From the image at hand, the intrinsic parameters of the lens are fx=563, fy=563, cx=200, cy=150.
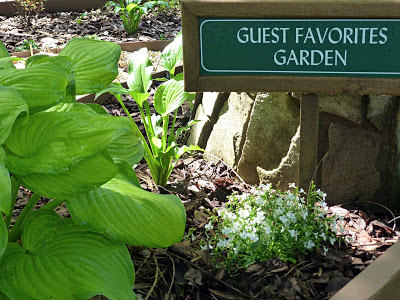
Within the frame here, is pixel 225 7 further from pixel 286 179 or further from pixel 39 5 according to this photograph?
pixel 39 5

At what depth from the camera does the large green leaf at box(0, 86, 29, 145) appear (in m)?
1.57

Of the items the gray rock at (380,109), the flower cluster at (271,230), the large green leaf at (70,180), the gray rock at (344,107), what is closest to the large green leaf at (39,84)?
the large green leaf at (70,180)

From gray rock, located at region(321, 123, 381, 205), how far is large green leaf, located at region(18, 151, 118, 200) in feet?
4.25

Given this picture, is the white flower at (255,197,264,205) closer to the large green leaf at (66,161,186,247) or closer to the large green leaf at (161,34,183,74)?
the large green leaf at (66,161,186,247)

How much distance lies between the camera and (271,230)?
→ 7.24 ft

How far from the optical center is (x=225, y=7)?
2107 millimetres

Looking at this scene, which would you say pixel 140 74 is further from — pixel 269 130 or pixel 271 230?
pixel 271 230

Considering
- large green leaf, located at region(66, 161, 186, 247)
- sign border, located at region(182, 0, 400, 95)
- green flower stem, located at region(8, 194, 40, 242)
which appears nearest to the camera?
large green leaf, located at region(66, 161, 186, 247)

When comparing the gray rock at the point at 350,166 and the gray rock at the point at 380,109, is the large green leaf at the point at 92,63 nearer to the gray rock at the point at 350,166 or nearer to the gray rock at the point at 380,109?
the gray rock at the point at 350,166

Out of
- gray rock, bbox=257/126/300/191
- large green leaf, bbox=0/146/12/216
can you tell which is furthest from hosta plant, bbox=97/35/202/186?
large green leaf, bbox=0/146/12/216

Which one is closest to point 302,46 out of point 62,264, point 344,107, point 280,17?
point 280,17

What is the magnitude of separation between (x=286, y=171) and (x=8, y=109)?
149cm

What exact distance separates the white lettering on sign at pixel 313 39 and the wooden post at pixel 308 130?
0.17 metres

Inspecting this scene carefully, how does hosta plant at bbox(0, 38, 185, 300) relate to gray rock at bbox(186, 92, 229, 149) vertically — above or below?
above
